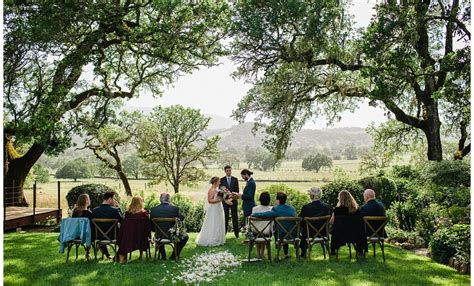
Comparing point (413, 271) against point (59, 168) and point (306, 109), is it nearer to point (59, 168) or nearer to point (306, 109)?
point (306, 109)

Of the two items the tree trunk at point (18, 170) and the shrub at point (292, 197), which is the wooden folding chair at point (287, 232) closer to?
the shrub at point (292, 197)

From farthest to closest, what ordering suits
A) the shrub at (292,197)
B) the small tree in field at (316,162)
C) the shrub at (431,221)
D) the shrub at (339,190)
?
the small tree in field at (316,162) → the shrub at (292,197) → the shrub at (339,190) → the shrub at (431,221)

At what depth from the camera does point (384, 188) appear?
14.0 metres

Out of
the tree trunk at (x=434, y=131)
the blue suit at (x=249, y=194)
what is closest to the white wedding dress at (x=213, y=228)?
the blue suit at (x=249, y=194)

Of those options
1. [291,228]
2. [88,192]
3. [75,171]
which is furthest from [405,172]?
[75,171]

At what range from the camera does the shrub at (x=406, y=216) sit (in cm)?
1084

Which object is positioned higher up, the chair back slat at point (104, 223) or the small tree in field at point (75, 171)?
the small tree in field at point (75, 171)

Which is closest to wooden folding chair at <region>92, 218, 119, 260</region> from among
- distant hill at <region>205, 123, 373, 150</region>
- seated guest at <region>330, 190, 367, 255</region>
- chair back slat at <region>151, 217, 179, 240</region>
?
chair back slat at <region>151, 217, 179, 240</region>

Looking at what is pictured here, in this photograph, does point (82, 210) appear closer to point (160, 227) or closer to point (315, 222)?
point (160, 227)

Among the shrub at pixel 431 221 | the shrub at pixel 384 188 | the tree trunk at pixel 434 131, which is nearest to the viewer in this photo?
the shrub at pixel 431 221

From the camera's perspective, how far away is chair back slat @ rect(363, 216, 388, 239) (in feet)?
25.9

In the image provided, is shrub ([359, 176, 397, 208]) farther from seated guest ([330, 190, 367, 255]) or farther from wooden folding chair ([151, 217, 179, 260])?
wooden folding chair ([151, 217, 179, 260])

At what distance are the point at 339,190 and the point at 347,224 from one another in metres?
5.23

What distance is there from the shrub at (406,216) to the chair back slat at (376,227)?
305 centimetres
